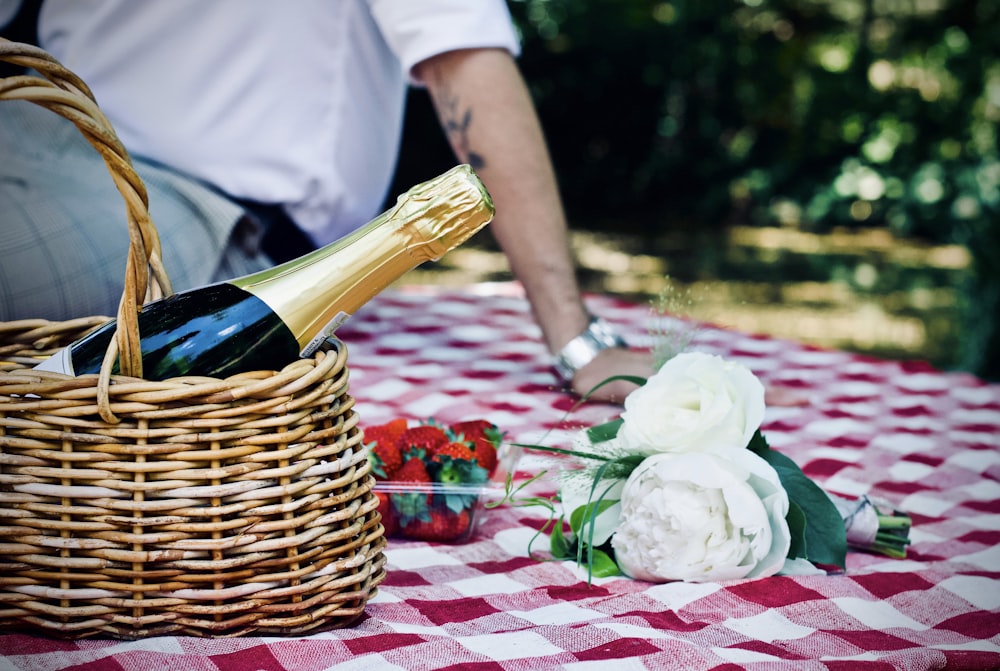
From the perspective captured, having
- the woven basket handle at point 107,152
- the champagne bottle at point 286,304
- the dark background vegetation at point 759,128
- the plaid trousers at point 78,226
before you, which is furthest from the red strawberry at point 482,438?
the dark background vegetation at point 759,128

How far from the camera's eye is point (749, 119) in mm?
5789

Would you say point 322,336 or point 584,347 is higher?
point 322,336

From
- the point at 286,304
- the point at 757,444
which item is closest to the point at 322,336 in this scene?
the point at 286,304

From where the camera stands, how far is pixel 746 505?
0.73 metres

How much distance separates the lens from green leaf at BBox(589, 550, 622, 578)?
0.84 metres

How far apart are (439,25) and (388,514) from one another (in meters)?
0.71

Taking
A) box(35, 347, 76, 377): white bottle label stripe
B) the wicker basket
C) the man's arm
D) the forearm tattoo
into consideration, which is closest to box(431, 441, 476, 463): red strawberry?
the wicker basket

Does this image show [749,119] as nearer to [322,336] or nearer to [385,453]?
[385,453]

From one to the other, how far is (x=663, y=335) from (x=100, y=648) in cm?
53

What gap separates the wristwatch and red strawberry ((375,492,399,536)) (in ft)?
1.65

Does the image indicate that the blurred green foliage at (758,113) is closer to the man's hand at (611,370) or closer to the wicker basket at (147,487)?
the man's hand at (611,370)

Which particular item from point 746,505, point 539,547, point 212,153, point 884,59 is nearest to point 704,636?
point 746,505

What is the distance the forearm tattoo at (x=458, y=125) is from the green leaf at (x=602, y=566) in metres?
0.68

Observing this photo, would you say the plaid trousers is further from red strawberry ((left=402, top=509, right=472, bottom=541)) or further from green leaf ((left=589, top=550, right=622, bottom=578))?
green leaf ((left=589, top=550, right=622, bottom=578))
